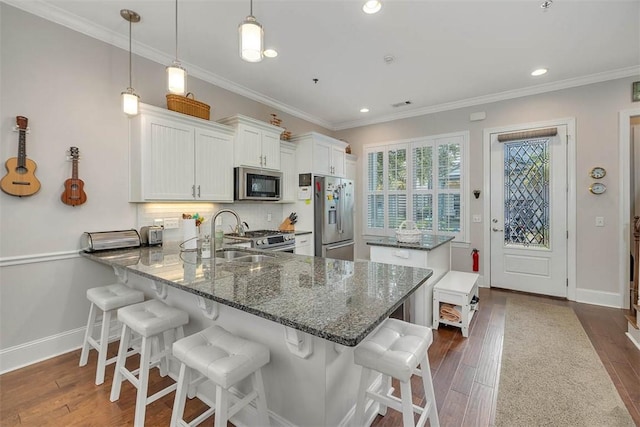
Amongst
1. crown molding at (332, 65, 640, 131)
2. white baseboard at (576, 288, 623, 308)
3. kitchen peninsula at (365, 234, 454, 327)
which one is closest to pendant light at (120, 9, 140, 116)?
kitchen peninsula at (365, 234, 454, 327)

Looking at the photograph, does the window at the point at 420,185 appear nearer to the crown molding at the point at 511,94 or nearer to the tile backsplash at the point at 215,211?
the crown molding at the point at 511,94

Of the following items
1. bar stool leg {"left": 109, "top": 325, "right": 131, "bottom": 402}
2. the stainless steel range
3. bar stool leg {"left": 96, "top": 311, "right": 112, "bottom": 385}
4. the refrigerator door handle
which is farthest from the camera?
the refrigerator door handle

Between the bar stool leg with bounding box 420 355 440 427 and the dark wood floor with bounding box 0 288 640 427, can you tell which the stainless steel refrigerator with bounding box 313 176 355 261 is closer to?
the dark wood floor with bounding box 0 288 640 427

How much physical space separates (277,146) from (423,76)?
7.04 ft

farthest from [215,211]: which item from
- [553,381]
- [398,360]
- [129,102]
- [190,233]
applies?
[553,381]

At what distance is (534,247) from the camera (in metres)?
4.09

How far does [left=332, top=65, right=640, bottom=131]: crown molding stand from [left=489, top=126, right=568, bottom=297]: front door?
0.55 m

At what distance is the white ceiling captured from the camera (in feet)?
7.80

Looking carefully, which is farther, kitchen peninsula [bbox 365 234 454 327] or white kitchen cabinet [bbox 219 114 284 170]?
white kitchen cabinet [bbox 219 114 284 170]

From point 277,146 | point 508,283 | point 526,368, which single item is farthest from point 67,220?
point 508,283

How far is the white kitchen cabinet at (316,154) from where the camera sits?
4.40m

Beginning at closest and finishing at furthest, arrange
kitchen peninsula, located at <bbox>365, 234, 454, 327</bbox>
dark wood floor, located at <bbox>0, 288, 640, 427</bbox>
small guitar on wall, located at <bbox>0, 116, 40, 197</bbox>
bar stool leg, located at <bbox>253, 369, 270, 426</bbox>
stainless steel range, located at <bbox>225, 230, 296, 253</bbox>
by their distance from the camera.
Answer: bar stool leg, located at <bbox>253, 369, 270, 426</bbox>
dark wood floor, located at <bbox>0, 288, 640, 427</bbox>
small guitar on wall, located at <bbox>0, 116, 40, 197</bbox>
kitchen peninsula, located at <bbox>365, 234, 454, 327</bbox>
stainless steel range, located at <bbox>225, 230, 296, 253</bbox>

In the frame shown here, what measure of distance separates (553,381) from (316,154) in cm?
365

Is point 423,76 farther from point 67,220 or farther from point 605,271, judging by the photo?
point 67,220
